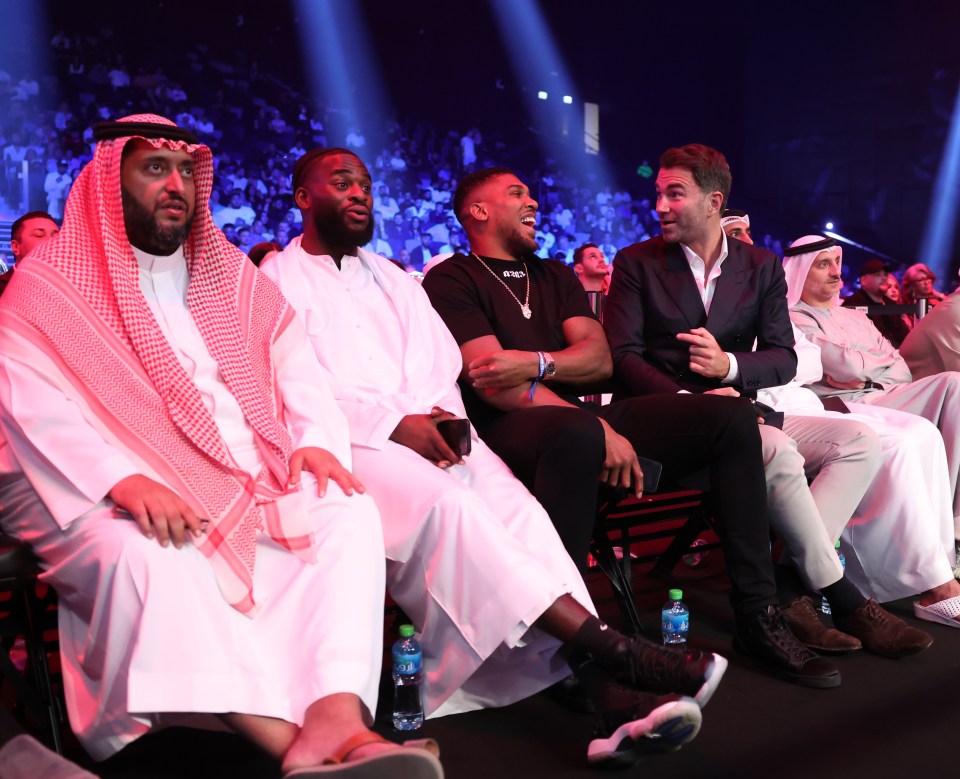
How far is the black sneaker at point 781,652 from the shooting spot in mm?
2451

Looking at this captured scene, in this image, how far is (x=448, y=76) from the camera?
10156 mm

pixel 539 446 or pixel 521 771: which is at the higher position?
pixel 539 446

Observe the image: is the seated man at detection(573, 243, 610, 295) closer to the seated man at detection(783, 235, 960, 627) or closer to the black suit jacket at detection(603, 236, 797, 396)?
the seated man at detection(783, 235, 960, 627)

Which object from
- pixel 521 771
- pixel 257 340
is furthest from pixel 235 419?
pixel 521 771

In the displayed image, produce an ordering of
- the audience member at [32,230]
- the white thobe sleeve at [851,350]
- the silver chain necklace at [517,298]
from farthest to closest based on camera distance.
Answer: the audience member at [32,230] → the white thobe sleeve at [851,350] → the silver chain necklace at [517,298]

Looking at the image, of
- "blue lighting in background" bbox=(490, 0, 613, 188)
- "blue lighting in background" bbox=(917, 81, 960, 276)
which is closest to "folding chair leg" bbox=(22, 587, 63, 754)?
"blue lighting in background" bbox=(490, 0, 613, 188)

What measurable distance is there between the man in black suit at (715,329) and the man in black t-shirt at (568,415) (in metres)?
0.18

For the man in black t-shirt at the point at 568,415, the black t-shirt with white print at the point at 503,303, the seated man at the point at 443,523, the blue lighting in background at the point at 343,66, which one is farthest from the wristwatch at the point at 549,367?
the blue lighting in background at the point at 343,66

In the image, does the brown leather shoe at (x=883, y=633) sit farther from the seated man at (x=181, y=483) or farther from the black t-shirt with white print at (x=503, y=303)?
the seated man at (x=181, y=483)

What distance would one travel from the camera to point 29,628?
7.16ft

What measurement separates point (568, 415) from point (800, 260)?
6.54 feet

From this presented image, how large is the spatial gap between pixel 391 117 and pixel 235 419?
7.99m

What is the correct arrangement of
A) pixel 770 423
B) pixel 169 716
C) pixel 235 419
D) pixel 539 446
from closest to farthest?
pixel 169 716 → pixel 235 419 → pixel 539 446 → pixel 770 423

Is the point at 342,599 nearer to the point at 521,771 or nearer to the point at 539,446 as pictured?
the point at 521,771
